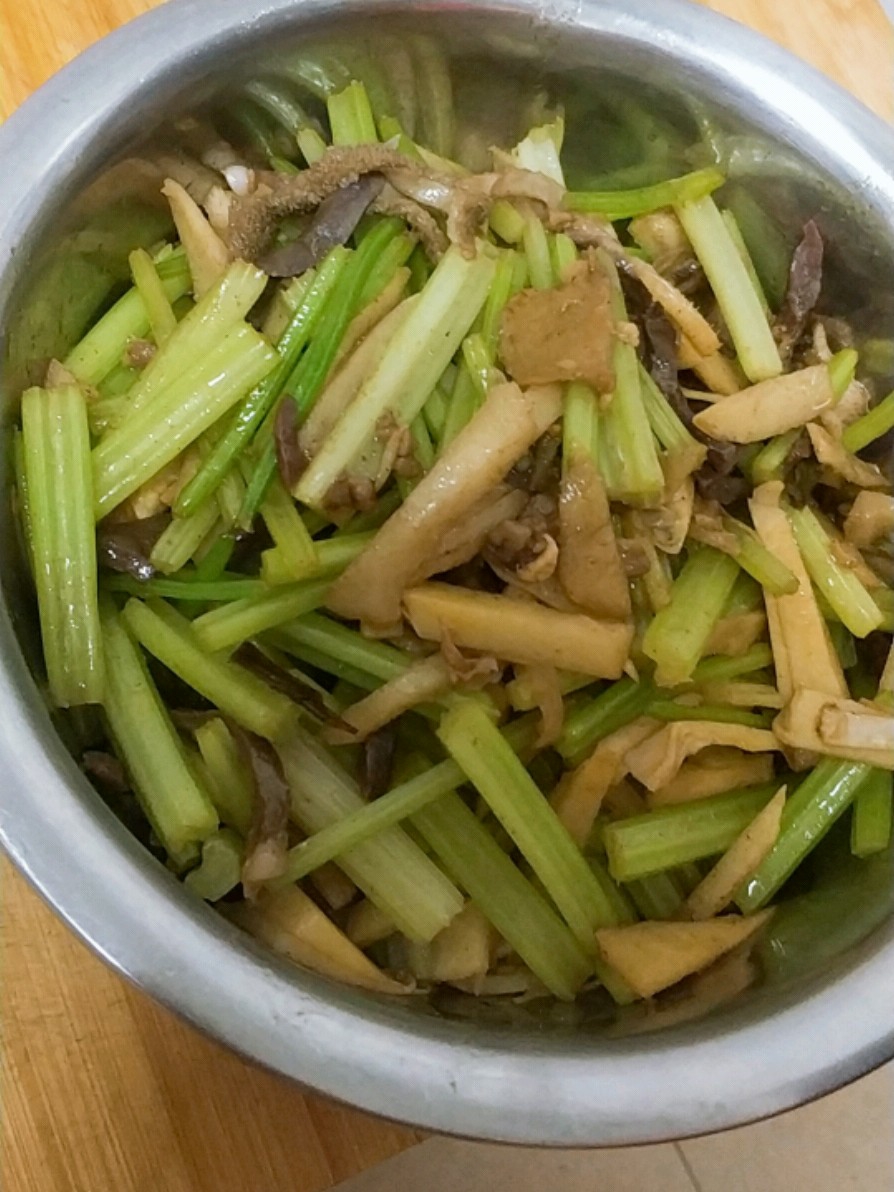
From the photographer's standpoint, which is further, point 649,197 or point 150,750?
point 649,197

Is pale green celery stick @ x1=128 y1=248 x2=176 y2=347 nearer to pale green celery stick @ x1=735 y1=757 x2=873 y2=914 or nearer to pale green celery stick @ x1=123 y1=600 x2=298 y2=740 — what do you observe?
pale green celery stick @ x1=123 y1=600 x2=298 y2=740

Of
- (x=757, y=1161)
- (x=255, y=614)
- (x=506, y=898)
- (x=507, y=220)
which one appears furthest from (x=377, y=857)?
(x=757, y=1161)

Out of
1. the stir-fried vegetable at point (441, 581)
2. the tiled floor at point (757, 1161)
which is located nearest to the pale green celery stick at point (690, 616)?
the stir-fried vegetable at point (441, 581)

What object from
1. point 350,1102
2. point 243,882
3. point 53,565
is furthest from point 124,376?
point 350,1102

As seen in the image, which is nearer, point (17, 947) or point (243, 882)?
point (243, 882)

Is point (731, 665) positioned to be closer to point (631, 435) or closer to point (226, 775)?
point (631, 435)

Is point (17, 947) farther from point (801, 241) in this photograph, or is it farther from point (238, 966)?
point (801, 241)
